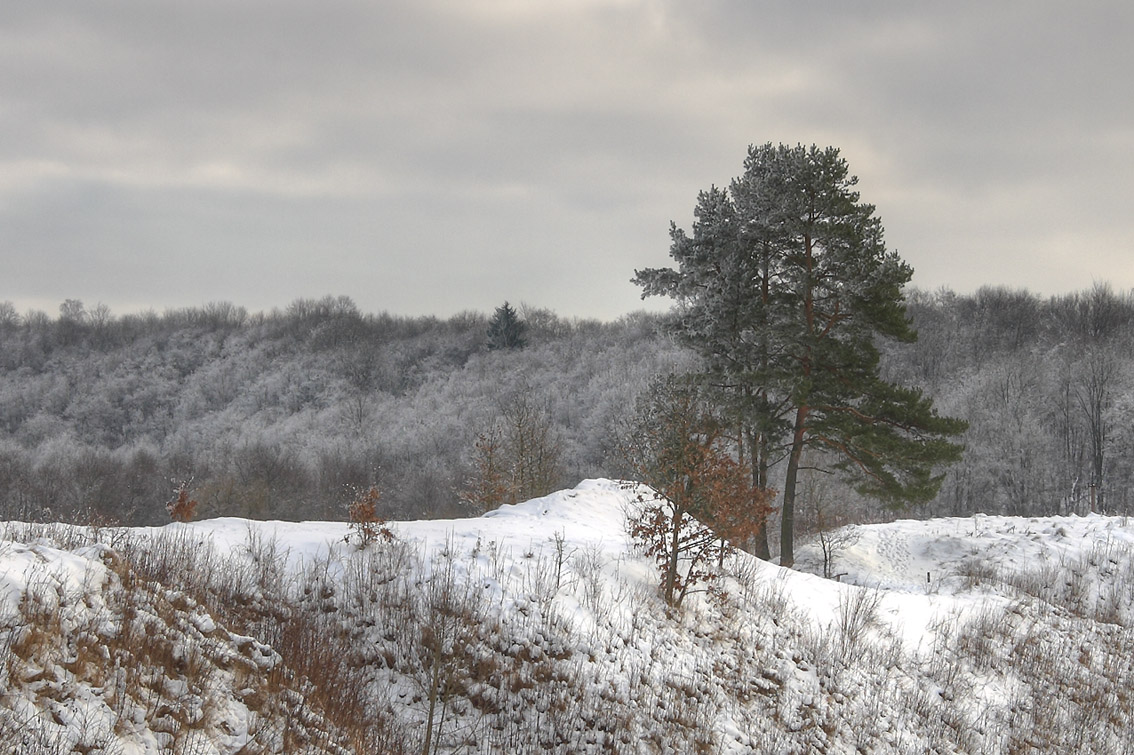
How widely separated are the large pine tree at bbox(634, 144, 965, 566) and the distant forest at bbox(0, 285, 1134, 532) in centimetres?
287

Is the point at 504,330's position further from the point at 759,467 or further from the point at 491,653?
the point at 491,653

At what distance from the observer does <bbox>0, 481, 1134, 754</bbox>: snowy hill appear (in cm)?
563

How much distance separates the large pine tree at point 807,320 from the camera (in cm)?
1797

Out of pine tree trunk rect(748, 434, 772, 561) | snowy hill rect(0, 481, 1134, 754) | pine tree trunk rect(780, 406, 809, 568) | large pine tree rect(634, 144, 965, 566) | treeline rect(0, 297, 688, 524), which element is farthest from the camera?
treeline rect(0, 297, 688, 524)

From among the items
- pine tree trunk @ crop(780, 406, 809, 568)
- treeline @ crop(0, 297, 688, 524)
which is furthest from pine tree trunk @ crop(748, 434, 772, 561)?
treeline @ crop(0, 297, 688, 524)

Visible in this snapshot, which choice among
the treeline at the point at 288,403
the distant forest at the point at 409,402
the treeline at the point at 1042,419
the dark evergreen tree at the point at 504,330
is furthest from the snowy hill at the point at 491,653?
the dark evergreen tree at the point at 504,330

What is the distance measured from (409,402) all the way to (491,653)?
244 feet

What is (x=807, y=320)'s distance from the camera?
19156 mm

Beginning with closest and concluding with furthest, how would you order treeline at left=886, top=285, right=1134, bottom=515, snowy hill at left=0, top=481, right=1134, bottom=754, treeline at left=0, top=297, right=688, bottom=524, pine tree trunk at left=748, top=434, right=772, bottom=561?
snowy hill at left=0, top=481, right=1134, bottom=754, pine tree trunk at left=748, top=434, right=772, bottom=561, treeline at left=886, top=285, right=1134, bottom=515, treeline at left=0, top=297, right=688, bottom=524

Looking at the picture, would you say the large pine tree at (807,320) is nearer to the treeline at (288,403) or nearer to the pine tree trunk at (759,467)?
the pine tree trunk at (759,467)

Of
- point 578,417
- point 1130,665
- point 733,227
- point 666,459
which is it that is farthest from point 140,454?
point 1130,665

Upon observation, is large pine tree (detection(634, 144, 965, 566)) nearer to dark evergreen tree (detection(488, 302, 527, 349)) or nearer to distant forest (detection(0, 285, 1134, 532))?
distant forest (detection(0, 285, 1134, 532))

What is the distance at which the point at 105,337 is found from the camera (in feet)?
347

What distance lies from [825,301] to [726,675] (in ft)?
40.9
